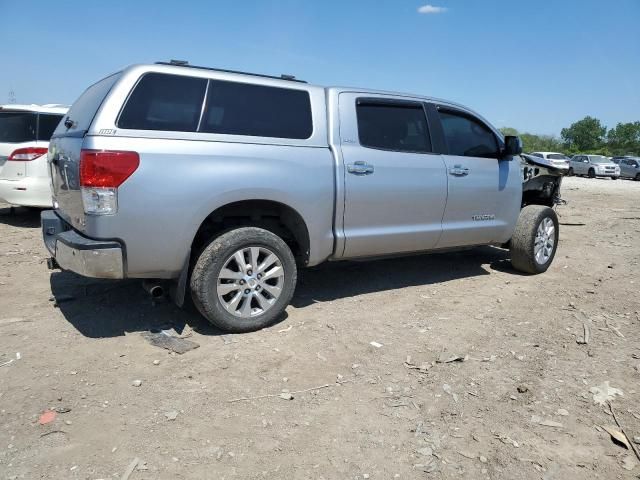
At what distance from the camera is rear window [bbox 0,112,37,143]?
737 centimetres

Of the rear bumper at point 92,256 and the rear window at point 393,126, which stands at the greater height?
the rear window at point 393,126

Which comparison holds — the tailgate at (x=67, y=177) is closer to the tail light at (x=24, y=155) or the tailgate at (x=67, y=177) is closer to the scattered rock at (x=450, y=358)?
the scattered rock at (x=450, y=358)

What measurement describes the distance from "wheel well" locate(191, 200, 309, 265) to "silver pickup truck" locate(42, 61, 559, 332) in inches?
0.5

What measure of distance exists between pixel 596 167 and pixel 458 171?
104 feet

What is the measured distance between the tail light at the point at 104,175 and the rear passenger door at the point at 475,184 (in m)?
3.06

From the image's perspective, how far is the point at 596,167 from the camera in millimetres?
32281

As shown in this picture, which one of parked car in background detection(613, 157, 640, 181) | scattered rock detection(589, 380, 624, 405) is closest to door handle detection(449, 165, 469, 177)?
scattered rock detection(589, 380, 624, 405)

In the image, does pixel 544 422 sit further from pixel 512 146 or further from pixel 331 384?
pixel 512 146

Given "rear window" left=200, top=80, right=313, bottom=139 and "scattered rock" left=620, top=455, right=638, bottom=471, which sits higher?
"rear window" left=200, top=80, right=313, bottom=139

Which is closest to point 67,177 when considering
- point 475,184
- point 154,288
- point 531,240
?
point 154,288

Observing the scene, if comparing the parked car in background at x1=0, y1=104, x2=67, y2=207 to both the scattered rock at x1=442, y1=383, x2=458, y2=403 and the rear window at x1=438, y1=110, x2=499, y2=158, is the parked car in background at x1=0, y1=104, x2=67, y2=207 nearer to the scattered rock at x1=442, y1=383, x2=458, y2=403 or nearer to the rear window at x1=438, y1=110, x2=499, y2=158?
the rear window at x1=438, y1=110, x2=499, y2=158

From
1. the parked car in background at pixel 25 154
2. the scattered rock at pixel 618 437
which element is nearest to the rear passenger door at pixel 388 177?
the scattered rock at pixel 618 437

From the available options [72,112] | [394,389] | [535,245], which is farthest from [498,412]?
[72,112]

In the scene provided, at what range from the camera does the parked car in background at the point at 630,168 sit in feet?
104
